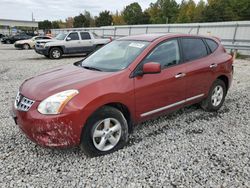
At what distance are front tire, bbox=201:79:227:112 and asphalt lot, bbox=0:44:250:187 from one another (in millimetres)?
405

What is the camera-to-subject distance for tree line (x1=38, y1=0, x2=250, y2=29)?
168 ft

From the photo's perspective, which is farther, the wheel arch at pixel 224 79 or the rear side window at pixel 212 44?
the wheel arch at pixel 224 79

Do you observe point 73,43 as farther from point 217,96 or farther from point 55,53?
point 217,96

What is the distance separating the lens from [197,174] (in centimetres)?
308

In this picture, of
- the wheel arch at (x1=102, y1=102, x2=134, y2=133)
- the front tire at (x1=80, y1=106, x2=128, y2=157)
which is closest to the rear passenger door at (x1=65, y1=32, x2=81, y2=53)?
the wheel arch at (x1=102, y1=102, x2=134, y2=133)

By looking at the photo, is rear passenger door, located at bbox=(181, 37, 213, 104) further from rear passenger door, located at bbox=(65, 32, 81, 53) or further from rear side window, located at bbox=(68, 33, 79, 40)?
rear side window, located at bbox=(68, 33, 79, 40)

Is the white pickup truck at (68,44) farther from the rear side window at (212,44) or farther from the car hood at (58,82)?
the car hood at (58,82)

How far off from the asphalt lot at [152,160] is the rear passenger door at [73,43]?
1126 cm

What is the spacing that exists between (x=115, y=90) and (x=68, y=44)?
42.4ft

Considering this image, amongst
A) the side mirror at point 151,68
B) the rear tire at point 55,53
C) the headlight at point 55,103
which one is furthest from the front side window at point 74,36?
the headlight at point 55,103

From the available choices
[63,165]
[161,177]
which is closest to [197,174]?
[161,177]

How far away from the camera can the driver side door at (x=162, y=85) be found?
12.3 feet

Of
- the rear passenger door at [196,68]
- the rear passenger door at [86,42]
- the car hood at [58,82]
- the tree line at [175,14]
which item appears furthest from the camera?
the tree line at [175,14]

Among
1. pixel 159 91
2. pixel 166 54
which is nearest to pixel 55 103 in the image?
pixel 159 91
